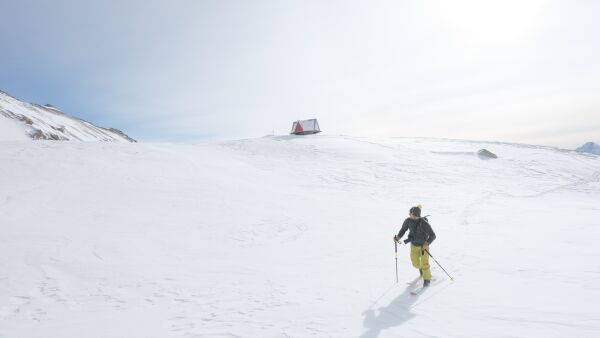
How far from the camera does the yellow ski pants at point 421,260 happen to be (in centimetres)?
823

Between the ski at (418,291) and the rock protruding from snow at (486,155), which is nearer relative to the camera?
the ski at (418,291)

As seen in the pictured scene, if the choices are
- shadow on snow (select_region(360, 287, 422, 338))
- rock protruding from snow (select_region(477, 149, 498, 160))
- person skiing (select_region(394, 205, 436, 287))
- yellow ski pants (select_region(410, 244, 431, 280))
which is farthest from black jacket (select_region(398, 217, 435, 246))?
rock protruding from snow (select_region(477, 149, 498, 160))

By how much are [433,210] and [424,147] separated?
2404cm

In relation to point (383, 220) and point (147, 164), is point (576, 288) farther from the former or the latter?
point (147, 164)

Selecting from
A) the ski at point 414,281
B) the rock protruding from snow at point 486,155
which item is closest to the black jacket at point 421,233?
the ski at point 414,281

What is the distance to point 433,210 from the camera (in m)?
18.2

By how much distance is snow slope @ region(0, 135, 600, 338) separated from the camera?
20.6ft

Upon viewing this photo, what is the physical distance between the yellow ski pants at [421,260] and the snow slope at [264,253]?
17.9 inches

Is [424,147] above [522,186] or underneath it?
above

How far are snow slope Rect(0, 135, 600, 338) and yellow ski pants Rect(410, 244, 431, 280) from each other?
0.45 meters

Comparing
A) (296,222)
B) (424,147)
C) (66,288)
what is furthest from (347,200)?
(424,147)

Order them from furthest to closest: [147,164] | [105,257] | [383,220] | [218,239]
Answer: [147,164], [383,220], [218,239], [105,257]

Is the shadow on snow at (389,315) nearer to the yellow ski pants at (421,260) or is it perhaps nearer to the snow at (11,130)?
the yellow ski pants at (421,260)

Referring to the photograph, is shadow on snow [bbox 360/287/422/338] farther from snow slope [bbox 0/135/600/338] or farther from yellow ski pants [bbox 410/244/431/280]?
yellow ski pants [bbox 410/244/431/280]
